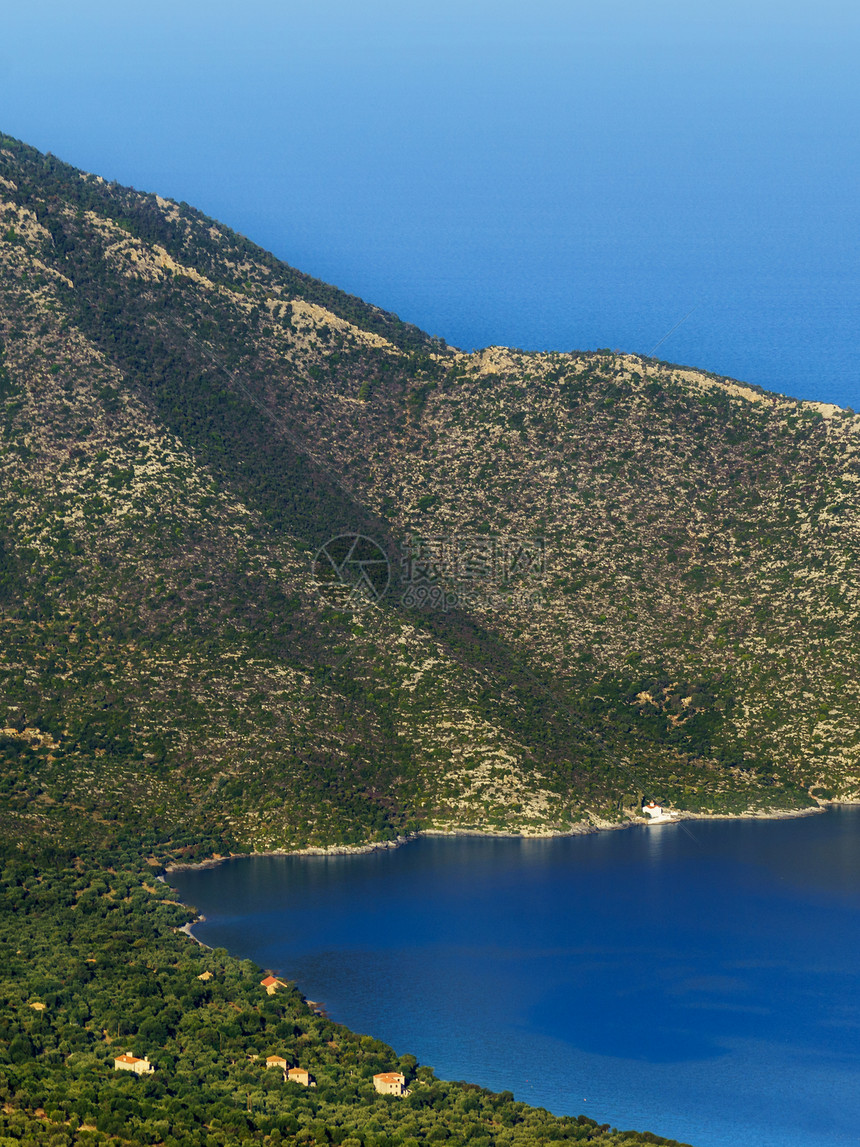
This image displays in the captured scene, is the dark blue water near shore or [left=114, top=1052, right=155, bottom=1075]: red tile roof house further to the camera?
the dark blue water near shore

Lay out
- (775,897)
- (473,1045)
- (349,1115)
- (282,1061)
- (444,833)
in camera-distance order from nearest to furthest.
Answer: (349,1115) < (282,1061) < (473,1045) < (775,897) < (444,833)

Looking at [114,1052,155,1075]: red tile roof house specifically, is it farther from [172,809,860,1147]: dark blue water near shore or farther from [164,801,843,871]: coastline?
[164,801,843,871]: coastline

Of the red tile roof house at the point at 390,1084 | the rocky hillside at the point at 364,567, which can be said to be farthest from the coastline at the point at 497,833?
the red tile roof house at the point at 390,1084

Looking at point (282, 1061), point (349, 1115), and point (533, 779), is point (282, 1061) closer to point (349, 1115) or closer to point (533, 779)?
point (349, 1115)

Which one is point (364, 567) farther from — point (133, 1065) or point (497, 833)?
point (133, 1065)

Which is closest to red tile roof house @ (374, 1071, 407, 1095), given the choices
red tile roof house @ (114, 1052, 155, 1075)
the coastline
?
red tile roof house @ (114, 1052, 155, 1075)

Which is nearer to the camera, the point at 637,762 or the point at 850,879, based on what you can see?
the point at 850,879

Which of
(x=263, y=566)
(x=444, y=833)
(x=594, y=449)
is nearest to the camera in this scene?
(x=444, y=833)

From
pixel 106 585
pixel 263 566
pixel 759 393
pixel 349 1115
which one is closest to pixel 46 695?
pixel 106 585
